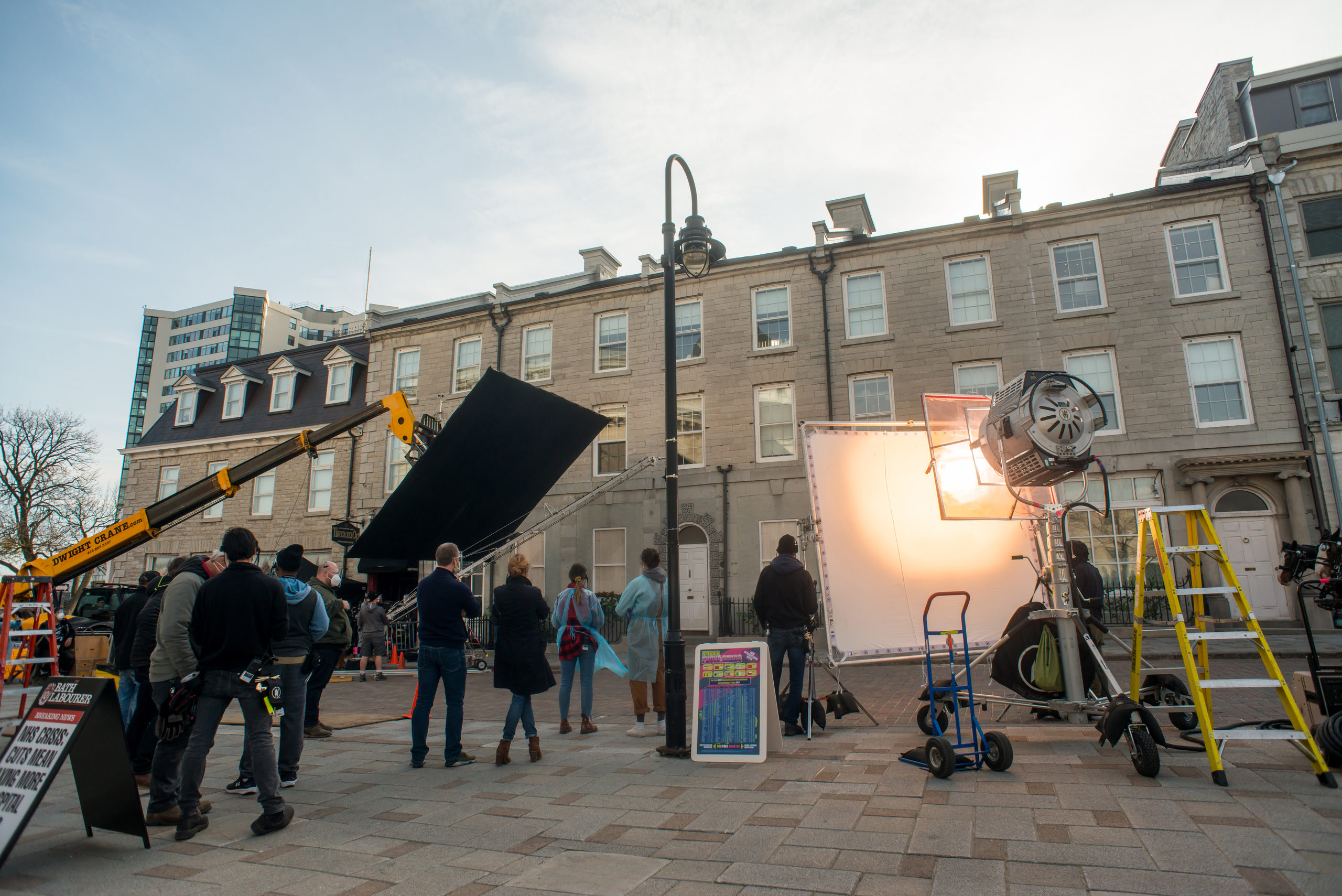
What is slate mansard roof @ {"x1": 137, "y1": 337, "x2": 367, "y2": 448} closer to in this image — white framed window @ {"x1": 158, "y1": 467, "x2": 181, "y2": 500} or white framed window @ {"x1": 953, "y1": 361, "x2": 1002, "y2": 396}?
white framed window @ {"x1": 158, "y1": 467, "x2": 181, "y2": 500}

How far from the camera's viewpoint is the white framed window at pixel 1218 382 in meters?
17.3

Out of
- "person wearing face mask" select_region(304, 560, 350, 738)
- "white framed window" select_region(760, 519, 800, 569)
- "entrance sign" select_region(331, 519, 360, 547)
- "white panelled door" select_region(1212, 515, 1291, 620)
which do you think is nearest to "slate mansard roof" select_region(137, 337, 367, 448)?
"entrance sign" select_region(331, 519, 360, 547)

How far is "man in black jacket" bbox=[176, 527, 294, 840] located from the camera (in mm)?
4879

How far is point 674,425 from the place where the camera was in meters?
7.63

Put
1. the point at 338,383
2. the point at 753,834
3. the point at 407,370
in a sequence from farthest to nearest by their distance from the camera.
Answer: the point at 338,383 < the point at 407,370 < the point at 753,834

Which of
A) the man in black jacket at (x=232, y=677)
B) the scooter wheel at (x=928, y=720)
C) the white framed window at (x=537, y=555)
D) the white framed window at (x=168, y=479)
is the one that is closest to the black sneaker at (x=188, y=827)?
the man in black jacket at (x=232, y=677)

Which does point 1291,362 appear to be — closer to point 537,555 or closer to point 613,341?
point 613,341

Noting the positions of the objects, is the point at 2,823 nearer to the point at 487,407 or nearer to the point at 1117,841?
the point at 1117,841

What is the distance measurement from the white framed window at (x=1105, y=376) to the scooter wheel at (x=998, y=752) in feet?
48.2

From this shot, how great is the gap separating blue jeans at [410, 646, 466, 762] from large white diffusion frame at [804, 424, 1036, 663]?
3819mm

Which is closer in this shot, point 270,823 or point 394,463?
point 270,823

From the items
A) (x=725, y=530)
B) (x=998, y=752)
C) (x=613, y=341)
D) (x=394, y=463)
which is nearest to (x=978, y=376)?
(x=725, y=530)

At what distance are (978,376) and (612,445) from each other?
34.6ft

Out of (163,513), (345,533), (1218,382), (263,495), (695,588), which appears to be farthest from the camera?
(263,495)
